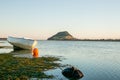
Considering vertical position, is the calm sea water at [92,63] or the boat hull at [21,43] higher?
the boat hull at [21,43]

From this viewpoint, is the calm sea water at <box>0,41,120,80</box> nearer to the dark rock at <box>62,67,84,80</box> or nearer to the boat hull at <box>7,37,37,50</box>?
the dark rock at <box>62,67,84,80</box>

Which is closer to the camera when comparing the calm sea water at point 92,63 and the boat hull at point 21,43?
the calm sea water at point 92,63

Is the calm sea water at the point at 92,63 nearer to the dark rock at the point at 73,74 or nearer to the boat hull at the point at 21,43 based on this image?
the dark rock at the point at 73,74

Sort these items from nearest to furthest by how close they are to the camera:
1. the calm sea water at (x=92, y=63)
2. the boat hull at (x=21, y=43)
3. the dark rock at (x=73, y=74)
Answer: the dark rock at (x=73, y=74), the calm sea water at (x=92, y=63), the boat hull at (x=21, y=43)

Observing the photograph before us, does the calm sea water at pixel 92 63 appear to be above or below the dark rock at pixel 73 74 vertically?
below

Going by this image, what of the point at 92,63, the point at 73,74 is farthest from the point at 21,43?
the point at 73,74

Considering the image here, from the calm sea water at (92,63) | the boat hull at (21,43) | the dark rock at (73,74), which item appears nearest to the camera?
the dark rock at (73,74)

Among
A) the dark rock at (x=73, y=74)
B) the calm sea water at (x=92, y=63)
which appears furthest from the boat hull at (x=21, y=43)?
the dark rock at (x=73, y=74)

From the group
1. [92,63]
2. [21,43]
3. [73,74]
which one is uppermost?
[21,43]

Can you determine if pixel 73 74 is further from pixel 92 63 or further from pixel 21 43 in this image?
pixel 21 43

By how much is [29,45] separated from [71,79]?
38.0m

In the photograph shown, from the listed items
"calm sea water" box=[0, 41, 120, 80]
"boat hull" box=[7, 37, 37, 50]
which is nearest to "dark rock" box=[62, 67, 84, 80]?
"calm sea water" box=[0, 41, 120, 80]

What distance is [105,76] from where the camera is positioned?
927 inches

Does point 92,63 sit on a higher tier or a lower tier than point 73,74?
lower
